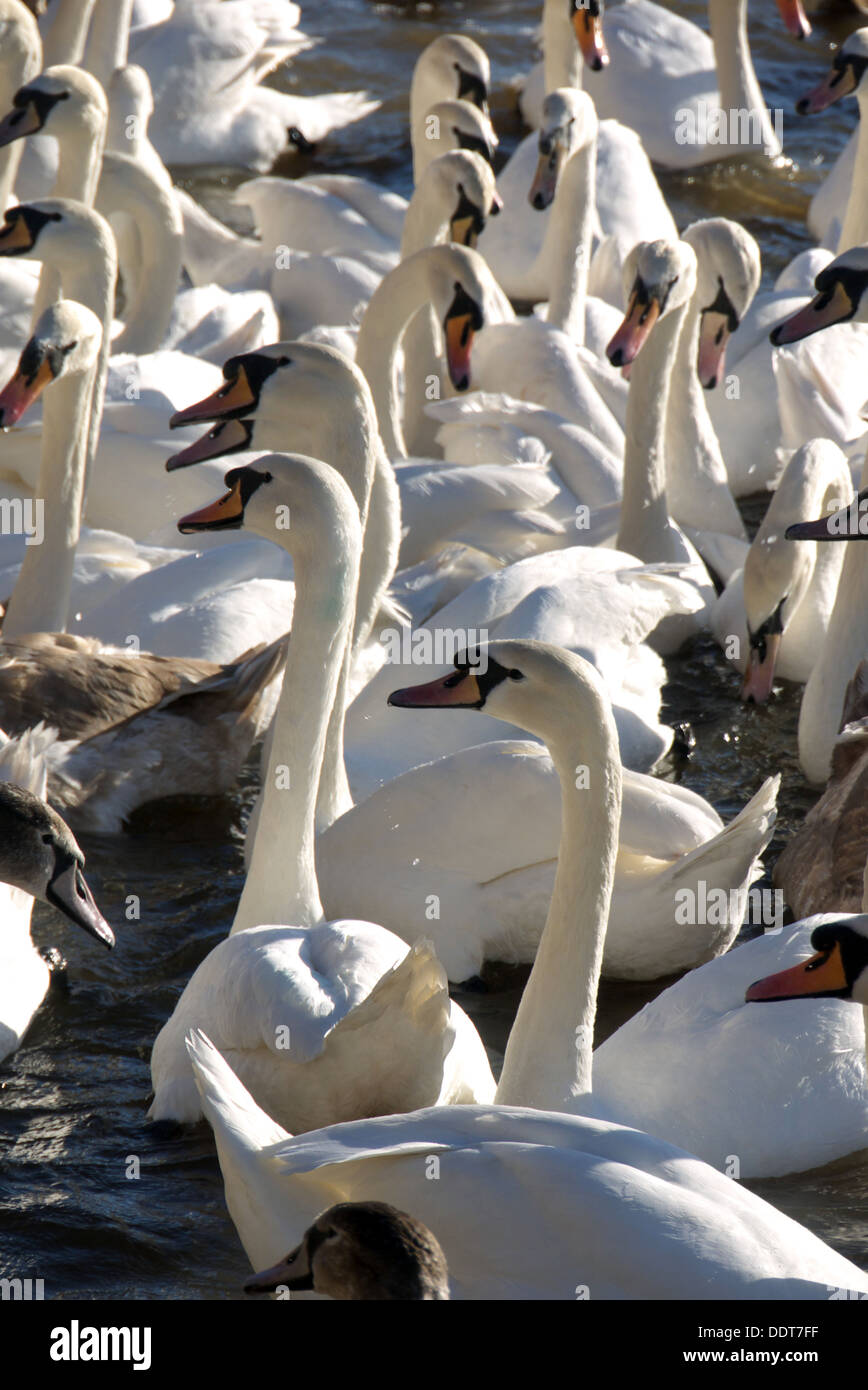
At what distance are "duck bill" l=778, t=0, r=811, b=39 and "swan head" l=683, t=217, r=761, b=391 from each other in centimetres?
504

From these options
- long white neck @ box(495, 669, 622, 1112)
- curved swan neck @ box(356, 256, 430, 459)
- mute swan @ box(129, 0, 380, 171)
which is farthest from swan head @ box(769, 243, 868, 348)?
mute swan @ box(129, 0, 380, 171)

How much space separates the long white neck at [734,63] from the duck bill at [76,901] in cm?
862

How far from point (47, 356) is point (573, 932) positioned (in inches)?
122

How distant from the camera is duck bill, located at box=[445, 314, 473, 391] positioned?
24.8 feet

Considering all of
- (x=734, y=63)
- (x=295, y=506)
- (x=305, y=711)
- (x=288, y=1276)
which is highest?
(x=734, y=63)

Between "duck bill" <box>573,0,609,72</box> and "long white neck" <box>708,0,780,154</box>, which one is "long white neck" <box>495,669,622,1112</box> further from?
"long white neck" <box>708,0,780,154</box>

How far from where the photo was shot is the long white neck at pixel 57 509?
22.2 ft

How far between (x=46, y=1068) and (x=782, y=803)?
279 cm

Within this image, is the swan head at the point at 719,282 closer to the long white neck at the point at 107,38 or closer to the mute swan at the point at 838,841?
the mute swan at the point at 838,841

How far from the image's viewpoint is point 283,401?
5879 millimetres

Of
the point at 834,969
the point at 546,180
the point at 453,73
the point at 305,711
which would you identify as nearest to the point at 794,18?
the point at 453,73

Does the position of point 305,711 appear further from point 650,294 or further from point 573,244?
point 573,244
